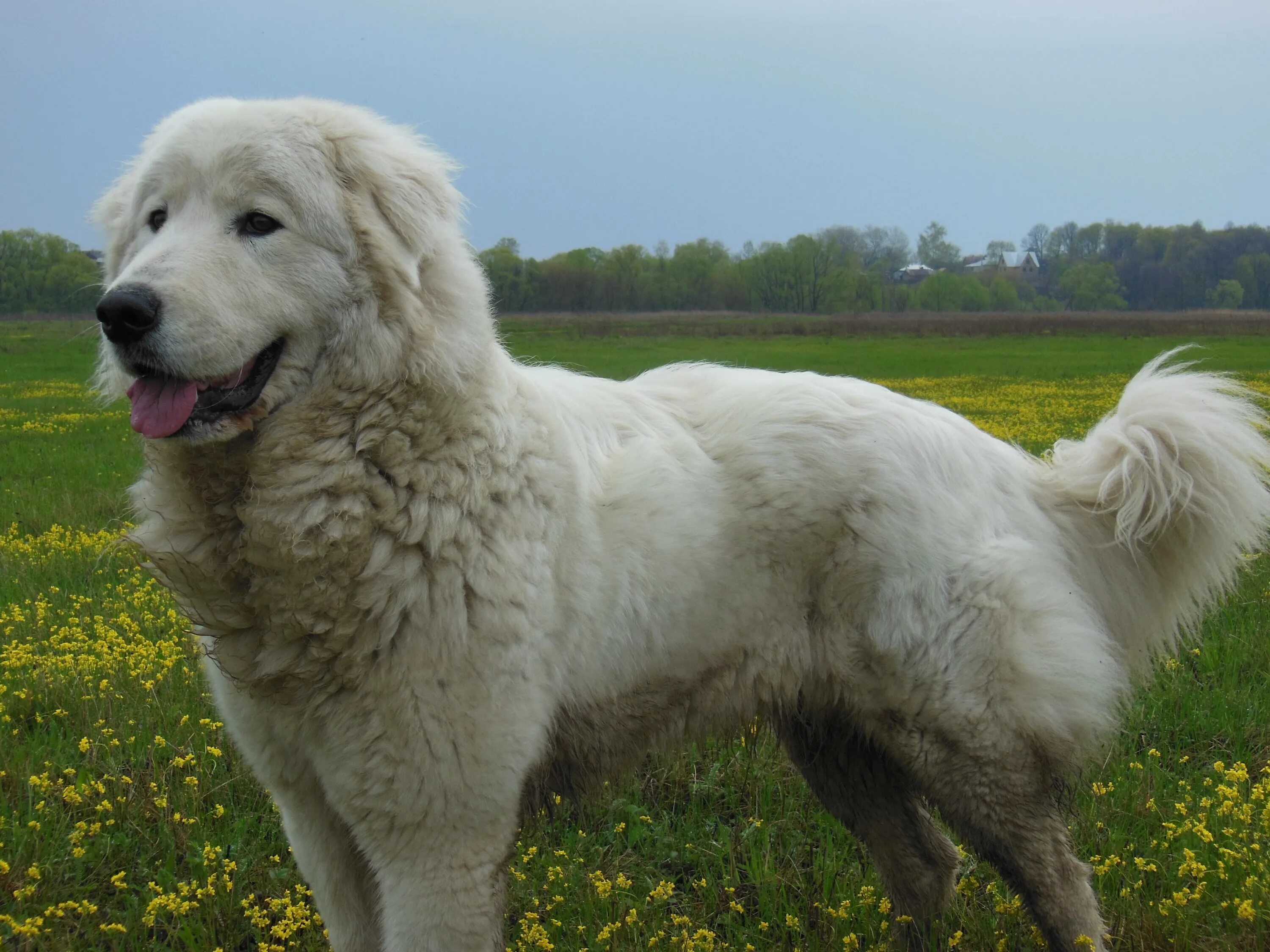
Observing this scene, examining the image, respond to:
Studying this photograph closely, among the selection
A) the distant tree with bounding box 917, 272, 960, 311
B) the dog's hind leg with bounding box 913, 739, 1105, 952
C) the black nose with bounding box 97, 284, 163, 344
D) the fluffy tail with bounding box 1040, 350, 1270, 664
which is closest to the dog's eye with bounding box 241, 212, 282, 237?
the black nose with bounding box 97, 284, 163, 344

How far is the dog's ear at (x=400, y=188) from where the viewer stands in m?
2.33

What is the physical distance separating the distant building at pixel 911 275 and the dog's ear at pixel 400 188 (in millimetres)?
72755

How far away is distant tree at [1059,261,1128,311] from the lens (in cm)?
5700

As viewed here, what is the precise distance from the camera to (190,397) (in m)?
2.14

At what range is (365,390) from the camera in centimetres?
229

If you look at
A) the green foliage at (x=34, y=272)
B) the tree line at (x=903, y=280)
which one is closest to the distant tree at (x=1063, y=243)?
the tree line at (x=903, y=280)

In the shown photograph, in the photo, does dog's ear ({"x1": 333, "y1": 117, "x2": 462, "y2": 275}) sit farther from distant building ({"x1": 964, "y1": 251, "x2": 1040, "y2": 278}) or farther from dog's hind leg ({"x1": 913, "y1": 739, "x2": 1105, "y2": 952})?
distant building ({"x1": 964, "y1": 251, "x2": 1040, "y2": 278})

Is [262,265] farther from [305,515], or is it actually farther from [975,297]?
[975,297]

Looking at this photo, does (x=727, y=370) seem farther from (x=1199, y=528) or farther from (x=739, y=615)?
(x=1199, y=528)

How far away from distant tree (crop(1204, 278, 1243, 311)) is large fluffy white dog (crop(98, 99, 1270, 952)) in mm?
58809

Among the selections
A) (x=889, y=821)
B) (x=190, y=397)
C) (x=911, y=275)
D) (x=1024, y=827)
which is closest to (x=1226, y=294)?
(x=911, y=275)

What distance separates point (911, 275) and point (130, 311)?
78762 mm

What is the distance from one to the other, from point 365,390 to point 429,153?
2.30 feet

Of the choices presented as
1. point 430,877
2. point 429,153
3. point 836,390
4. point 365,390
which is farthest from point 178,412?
point 836,390
